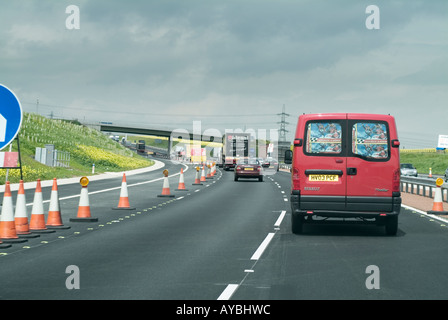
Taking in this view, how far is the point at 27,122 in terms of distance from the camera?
8069 centimetres

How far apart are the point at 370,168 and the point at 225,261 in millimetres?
4237

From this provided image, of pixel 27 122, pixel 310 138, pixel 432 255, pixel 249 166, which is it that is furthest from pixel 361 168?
pixel 27 122

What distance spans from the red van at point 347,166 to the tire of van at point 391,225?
26cm

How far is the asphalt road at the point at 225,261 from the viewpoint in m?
7.52

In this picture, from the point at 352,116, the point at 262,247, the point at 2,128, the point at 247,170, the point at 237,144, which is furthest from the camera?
the point at 237,144

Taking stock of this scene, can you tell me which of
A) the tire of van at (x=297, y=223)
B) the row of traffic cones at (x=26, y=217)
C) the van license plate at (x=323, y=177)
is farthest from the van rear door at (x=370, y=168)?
the row of traffic cones at (x=26, y=217)

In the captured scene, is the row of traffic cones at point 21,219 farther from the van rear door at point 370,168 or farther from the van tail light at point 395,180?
the van tail light at point 395,180

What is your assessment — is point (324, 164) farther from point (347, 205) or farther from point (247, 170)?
point (247, 170)

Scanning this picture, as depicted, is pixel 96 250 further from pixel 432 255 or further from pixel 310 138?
pixel 432 255

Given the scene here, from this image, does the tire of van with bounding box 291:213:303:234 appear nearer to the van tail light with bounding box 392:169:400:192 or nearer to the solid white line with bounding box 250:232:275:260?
the solid white line with bounding box 250:232:275:260

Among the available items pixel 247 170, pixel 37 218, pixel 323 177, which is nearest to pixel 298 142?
pixel 323 177

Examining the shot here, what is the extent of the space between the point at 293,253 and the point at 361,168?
9.30 feet

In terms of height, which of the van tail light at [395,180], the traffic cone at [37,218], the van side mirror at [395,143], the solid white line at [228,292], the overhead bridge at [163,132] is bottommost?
the solid white line at [228,292]

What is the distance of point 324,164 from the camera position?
41.7ft
